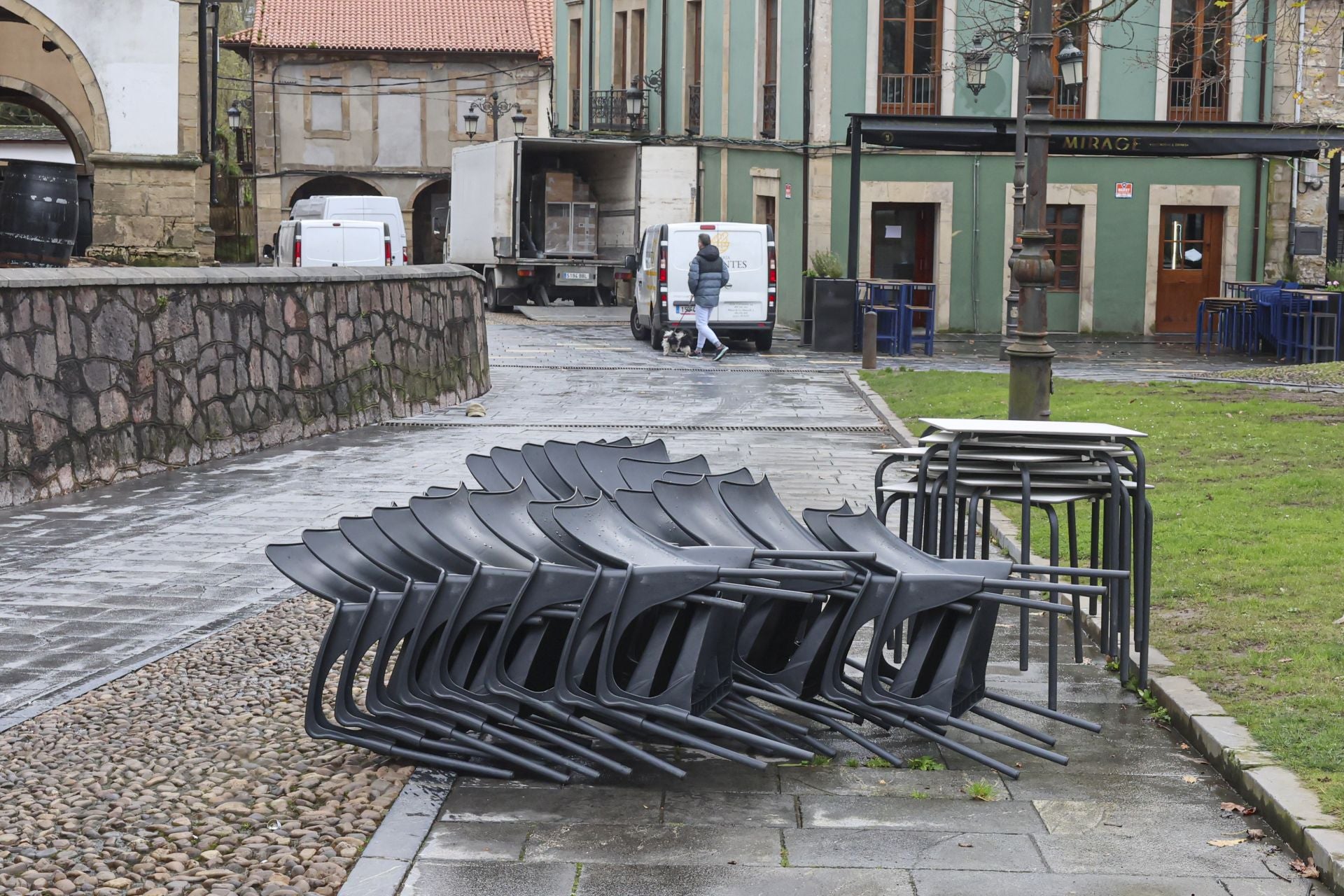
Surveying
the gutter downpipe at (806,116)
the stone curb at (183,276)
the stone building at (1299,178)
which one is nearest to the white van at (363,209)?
the gutter downpipe at (806,116)

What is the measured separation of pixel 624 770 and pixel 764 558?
0.73 m

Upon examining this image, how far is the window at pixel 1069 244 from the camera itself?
31.3 m

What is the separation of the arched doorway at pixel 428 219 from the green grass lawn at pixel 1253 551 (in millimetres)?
39208

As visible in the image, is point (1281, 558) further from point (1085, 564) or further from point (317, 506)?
point (317, 506)

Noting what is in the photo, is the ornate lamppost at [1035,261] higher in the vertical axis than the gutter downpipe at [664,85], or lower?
lower

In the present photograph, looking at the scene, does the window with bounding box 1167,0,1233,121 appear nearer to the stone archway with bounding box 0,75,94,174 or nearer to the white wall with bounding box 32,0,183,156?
the white wall with bounding box 32,0,183,156

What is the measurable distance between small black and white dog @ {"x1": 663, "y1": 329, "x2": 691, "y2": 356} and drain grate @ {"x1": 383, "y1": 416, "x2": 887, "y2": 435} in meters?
9.59

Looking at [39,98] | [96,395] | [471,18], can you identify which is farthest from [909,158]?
[471,18]

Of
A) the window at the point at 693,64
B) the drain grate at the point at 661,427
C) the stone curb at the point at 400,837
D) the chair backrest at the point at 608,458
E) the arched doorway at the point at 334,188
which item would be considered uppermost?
the window at the point at 693,64

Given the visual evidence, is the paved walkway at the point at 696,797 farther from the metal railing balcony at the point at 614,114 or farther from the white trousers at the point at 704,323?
the metal railing balcony at the point at 614,114

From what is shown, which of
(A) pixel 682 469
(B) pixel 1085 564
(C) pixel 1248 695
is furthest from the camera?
(B) pixel 1085 564

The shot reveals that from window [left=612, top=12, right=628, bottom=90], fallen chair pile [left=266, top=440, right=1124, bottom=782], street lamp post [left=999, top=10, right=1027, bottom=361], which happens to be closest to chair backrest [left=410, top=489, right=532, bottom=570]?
fallen chair pile [left=266, top=440, right=1124, bottom=782]

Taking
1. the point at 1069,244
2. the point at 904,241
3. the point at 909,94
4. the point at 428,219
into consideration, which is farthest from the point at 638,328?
the point at 428,219

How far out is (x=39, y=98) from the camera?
28922 mm
